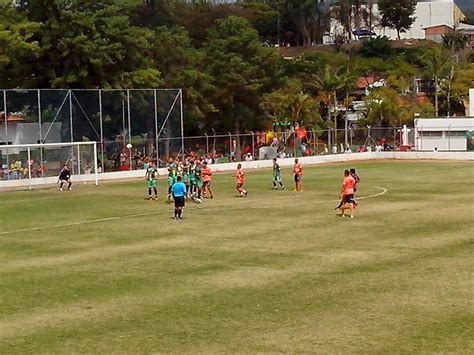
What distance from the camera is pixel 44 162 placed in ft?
168

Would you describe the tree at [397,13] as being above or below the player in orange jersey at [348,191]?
above

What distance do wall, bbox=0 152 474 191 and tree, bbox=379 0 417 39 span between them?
88.7 metres

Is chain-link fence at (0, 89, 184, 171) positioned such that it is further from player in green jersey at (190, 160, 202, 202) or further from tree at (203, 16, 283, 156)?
player in green jersey at (190, 160, 202, 202)

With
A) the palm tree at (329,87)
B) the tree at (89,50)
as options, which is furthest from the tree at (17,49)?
the palm tree at (329,87)

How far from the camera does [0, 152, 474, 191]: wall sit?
50500mm

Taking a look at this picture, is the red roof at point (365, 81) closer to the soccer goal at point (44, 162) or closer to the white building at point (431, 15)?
the white building at point (431, 15)

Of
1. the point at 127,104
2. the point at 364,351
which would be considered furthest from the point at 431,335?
the point at 127,104

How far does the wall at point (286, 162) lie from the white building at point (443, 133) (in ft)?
13.5

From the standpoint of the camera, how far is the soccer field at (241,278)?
13.6m

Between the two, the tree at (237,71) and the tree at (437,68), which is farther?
the tree at (437,68)

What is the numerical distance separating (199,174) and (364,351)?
25652mm

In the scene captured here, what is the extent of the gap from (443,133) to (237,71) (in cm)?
1967

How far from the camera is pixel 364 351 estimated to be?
41.2ft

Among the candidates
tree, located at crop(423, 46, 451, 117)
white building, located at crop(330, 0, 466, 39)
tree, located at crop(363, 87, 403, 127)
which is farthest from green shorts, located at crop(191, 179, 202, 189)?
Answer: white building, located at crop(330, 0, 466, 39)
